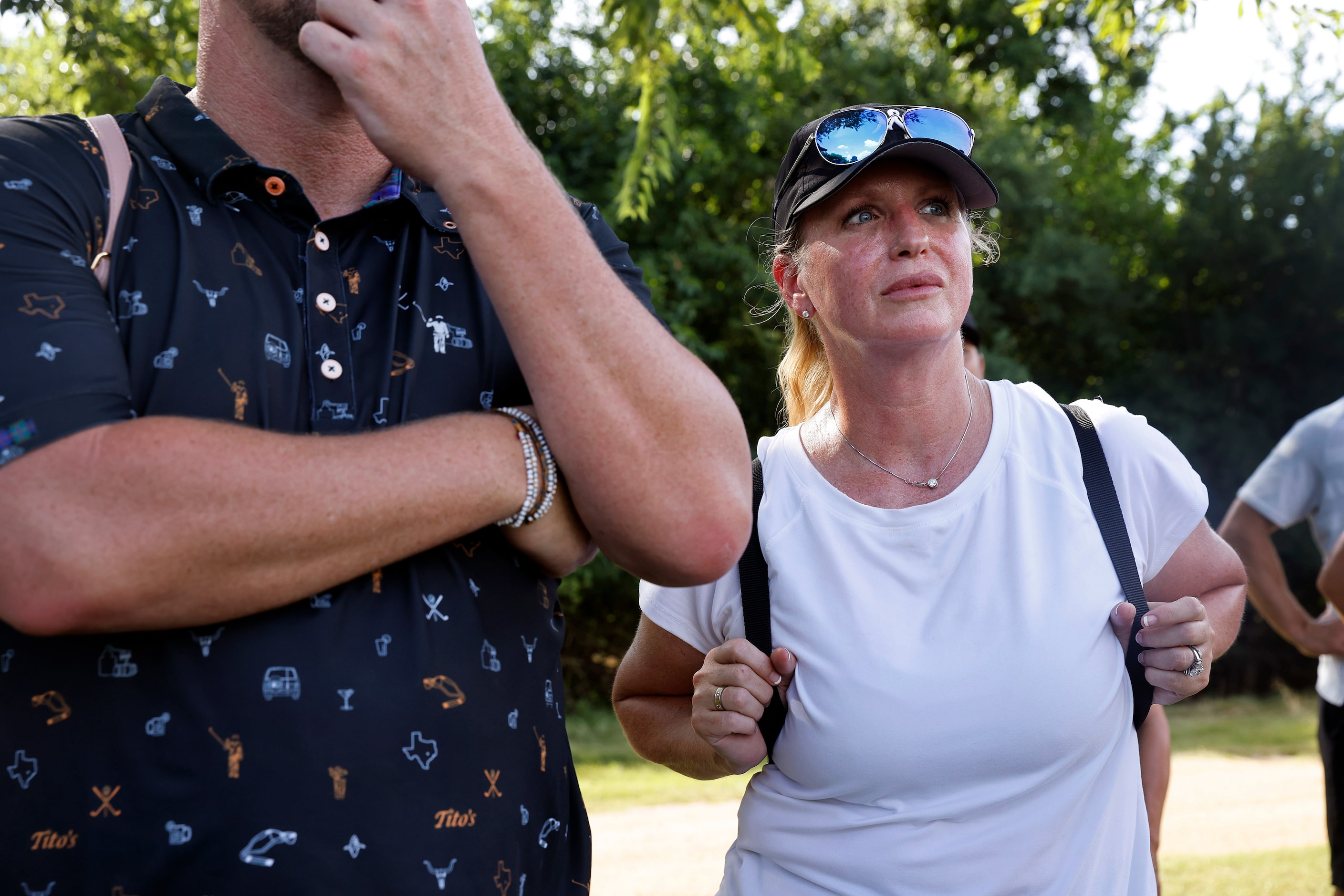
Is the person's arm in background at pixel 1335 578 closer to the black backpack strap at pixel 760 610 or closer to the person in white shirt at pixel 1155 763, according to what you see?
the person in white shirt at pixel 1155 763

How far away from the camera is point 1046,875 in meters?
1.90

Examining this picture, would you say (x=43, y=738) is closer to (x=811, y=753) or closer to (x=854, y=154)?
(x=811, y=753)

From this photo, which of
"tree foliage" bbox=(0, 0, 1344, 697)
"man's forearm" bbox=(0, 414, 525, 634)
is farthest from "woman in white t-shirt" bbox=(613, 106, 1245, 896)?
"tree foliage" bbox=(0, 0, 1344, 697)

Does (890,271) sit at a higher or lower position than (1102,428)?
higher

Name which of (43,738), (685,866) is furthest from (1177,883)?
(43,738)

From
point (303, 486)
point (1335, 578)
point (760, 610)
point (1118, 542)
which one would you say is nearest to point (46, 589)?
point (303, 486)

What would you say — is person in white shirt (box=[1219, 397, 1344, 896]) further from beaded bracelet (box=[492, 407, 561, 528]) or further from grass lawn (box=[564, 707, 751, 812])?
beaded bracelet (box=[492, 407, 561, 528])

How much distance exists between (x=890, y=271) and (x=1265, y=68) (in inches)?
633

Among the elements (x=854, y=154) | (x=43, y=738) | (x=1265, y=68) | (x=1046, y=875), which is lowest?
(x=1046, y=875)

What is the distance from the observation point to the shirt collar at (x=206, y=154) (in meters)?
1.36

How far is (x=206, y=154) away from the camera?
1.36 meters

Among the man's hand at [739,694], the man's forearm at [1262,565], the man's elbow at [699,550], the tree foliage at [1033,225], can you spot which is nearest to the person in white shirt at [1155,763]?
the man's hand at [739,694]

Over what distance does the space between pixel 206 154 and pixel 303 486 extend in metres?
0.49

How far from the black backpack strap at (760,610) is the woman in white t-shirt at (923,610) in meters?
0.02
